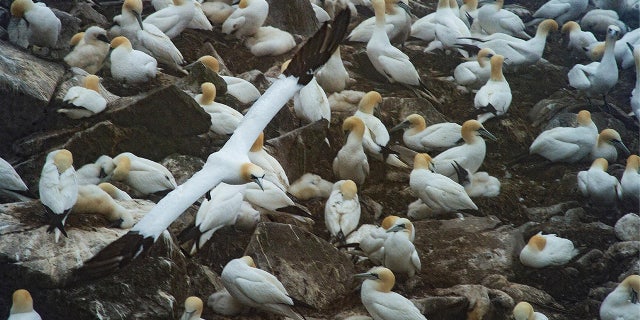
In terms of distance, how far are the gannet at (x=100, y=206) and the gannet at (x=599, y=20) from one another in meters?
10.4

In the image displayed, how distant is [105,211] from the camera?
31.3 ft

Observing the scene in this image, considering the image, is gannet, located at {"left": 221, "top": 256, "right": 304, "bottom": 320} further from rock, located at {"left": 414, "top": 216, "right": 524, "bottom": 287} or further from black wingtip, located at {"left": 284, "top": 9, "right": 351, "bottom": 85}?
rock, located at {"left": 414, "top": 216, "right": 524, "bottom": 287}

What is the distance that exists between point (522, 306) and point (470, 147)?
3.31 m

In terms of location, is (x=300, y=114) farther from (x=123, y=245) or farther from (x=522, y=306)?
(x=123, y=245)

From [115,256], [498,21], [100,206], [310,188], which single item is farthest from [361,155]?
[498,21]

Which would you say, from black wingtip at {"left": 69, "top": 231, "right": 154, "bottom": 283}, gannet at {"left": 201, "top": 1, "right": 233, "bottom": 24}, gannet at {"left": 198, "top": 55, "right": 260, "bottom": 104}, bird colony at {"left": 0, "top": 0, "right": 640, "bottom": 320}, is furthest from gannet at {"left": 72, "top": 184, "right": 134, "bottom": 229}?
gannet at {"left": 201, "top": 1, "right": 233, "bottom": 24}

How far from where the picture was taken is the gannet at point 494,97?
45.8 ft

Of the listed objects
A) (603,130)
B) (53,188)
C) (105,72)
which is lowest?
(603,130)

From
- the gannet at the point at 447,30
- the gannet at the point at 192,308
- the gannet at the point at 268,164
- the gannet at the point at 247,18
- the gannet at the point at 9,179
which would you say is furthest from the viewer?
the gannet at the point at 447,30

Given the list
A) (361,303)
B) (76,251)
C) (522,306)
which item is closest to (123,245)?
(76,251)

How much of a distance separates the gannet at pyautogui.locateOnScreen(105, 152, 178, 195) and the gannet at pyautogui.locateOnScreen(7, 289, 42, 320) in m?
2.68

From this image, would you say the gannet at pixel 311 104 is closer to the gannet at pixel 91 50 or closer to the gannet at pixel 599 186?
the gannet at pixel 91 50

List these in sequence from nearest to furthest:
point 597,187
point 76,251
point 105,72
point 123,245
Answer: point 123,245, point 76,251, point 597,187, point 105,72

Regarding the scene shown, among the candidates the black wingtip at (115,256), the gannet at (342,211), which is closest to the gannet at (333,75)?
the gannet at (342,211)
